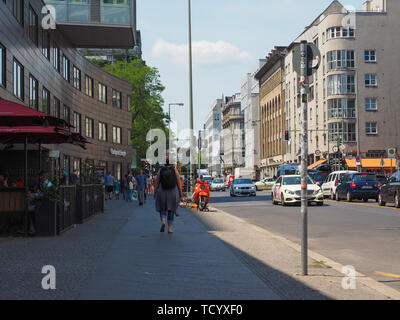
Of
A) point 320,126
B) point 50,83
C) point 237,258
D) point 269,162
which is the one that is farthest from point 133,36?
point 269,162

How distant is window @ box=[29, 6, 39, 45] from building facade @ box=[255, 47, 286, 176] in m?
63.6

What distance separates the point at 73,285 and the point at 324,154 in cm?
6896

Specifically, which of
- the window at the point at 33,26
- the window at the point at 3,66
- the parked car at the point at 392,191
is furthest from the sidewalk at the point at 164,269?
the window at the point at 33,26

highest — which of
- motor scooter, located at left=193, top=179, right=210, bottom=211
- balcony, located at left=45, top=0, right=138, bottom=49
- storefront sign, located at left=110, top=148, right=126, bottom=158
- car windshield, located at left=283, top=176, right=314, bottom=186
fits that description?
balcony, located at left=45, top=0, right=138, bottom=49

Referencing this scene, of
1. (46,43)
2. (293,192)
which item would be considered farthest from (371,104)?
(46,43)

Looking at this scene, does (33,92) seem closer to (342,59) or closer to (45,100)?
(45,100)

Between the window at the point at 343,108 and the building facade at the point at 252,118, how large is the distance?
48537 mm

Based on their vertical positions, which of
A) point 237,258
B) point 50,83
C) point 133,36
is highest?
point 133,36

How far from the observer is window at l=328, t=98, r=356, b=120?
237ft

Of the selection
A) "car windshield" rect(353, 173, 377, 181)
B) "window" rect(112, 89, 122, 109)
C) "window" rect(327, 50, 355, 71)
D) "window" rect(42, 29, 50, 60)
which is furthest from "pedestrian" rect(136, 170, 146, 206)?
"window" rect(327, 50, 355, 71)

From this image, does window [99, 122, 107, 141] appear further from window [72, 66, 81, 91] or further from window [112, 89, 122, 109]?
window [72, 66, 81, 91]

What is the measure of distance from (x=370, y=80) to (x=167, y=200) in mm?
62368
